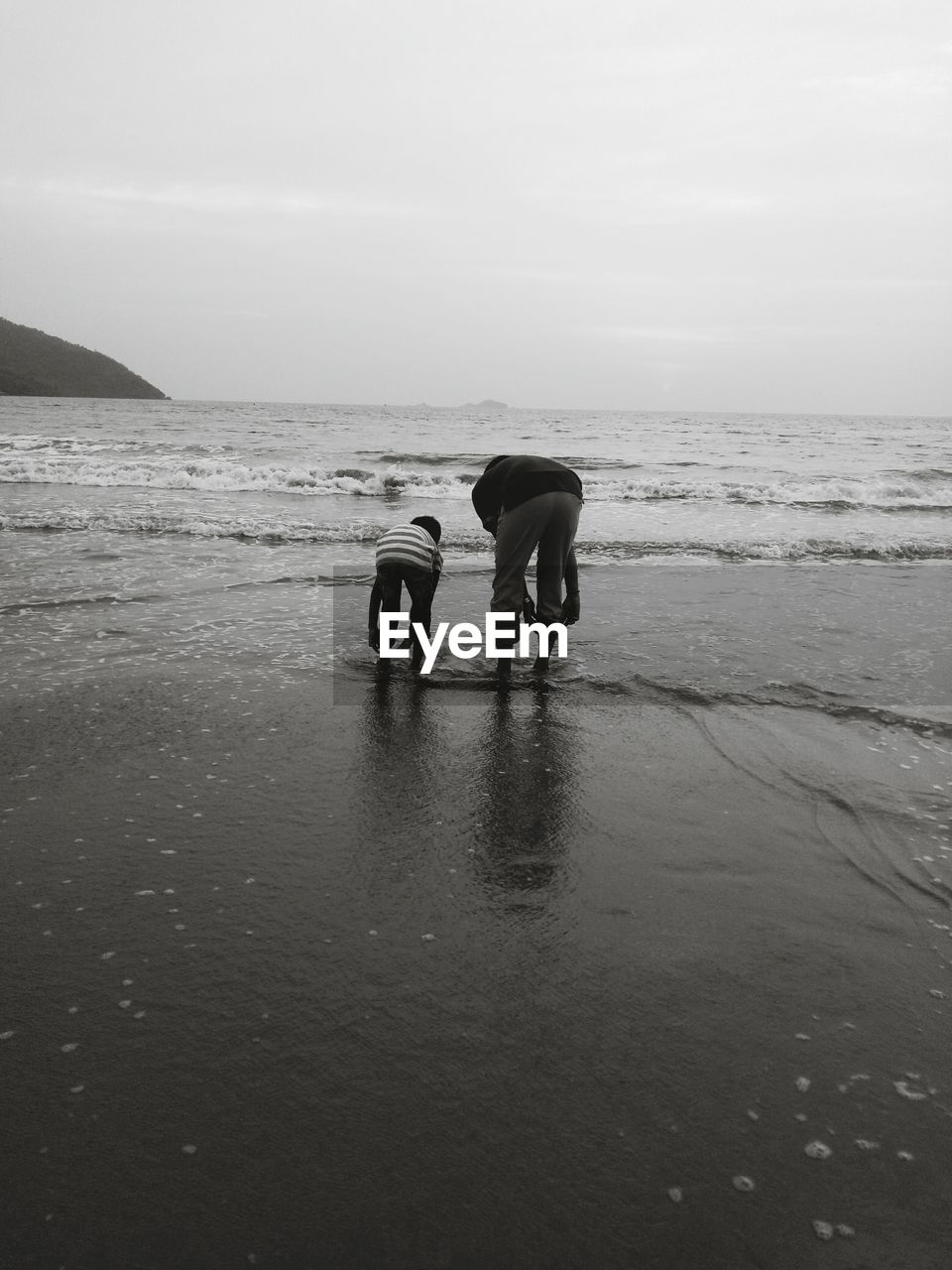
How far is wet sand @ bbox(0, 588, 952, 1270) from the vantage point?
5.76ft

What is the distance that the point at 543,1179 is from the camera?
6.03 ft

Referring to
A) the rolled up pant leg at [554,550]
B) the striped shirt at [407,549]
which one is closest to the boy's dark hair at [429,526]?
the striped shirt at [407,549]

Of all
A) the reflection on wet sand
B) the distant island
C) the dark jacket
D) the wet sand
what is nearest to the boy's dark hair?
the dark jacket

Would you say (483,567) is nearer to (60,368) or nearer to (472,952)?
(472,952)

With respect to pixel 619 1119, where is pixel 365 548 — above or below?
above

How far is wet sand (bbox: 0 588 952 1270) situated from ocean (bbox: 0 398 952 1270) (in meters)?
0.01

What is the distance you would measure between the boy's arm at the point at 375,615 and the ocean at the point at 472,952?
0.23m

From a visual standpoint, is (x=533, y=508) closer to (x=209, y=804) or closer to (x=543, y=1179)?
(x=209, y=804)

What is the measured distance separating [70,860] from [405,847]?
1.26 metres

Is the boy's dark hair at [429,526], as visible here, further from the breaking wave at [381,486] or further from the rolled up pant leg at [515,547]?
the breaking wave at [381,486]

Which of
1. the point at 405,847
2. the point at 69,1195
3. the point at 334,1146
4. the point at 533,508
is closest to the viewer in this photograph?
the point at 69,1195

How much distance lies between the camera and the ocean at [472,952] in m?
1.78

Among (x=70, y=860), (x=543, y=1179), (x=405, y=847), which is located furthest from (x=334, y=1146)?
(x=70, y=860)

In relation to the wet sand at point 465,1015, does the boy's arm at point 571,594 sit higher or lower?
higher
